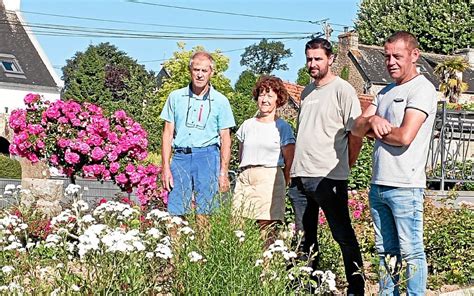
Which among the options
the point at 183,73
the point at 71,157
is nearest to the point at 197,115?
the point at 71,157

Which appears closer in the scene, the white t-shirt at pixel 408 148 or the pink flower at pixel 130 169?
the white t-shirt at pixel 408 148

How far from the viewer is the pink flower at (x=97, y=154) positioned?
8.45m

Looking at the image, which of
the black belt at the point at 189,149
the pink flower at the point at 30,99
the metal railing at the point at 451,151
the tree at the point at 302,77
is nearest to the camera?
the black belt at the point at 189,149

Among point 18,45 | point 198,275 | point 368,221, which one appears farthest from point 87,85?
point 198,275

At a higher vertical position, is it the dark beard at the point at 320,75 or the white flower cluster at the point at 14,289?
the dark beard at the point at 320,75

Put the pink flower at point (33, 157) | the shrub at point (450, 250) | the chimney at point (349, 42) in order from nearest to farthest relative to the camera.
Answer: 1. the shrub at point (450, 250)
2. the pink flower at point (33, 157)
3. the chimney at point (349, 42)

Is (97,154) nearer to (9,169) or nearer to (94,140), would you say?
(94,140)

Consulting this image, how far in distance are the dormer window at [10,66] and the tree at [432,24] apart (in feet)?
76.7

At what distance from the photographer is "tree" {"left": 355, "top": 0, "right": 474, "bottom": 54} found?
163ft

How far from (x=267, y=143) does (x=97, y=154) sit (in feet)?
10.6

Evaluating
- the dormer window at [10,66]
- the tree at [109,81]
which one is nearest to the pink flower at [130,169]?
the tree at [109,81]

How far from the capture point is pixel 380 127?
4.37 meters

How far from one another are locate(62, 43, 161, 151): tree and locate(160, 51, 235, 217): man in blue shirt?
27.5 meters

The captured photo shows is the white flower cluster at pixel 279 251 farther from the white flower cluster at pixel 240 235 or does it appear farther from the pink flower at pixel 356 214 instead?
the pink flower at pixel 356 214
